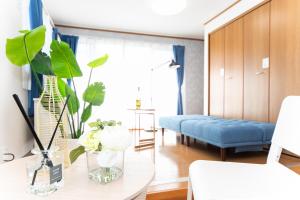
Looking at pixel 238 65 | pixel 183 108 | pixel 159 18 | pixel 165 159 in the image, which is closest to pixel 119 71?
pixel 159 18

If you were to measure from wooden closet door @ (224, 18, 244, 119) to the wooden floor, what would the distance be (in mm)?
944

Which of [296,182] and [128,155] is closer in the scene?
[296,182]

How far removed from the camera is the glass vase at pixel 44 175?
68cm

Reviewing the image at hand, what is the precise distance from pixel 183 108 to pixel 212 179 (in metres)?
4.48

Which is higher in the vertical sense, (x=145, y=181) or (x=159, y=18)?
(x=159, y=18)

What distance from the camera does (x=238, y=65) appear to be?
3578mm

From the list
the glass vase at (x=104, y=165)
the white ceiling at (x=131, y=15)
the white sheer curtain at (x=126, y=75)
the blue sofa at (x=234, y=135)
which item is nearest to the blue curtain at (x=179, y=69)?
the white sheer curtain at (x=126, y=75)

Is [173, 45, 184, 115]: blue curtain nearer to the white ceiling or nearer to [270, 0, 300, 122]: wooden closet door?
the white ceiling

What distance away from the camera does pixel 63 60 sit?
1.38 m

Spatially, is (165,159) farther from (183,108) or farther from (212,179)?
(183,108)

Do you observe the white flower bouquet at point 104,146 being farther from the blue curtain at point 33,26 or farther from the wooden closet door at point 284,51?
the wooden closet door at point 284,51

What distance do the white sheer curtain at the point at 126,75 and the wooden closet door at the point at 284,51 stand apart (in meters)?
2.59

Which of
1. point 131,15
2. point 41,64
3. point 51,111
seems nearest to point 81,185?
point 51,111

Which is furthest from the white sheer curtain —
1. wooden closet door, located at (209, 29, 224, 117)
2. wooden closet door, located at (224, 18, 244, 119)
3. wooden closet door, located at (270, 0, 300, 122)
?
→ wooden closet door, located at (270, 0, 300, 122)
